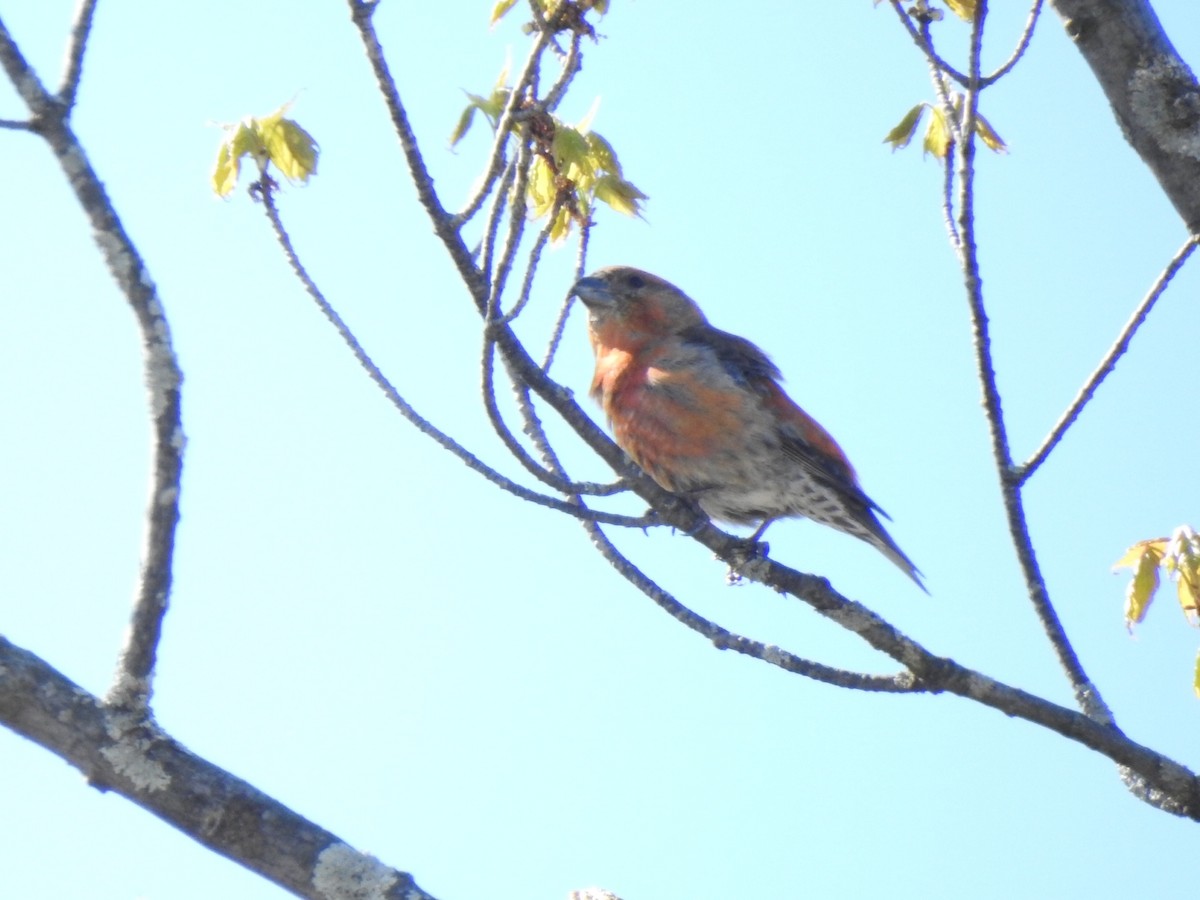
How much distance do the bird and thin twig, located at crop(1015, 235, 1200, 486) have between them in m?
2.02

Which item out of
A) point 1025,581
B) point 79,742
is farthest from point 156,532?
point 1025,581

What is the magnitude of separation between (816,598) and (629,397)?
212 centimetres

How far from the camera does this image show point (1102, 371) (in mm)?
3934

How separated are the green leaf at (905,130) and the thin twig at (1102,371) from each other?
102cm

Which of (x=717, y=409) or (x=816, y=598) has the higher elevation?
(x=717, y=409)

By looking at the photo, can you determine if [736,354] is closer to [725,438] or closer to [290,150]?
[725,438]

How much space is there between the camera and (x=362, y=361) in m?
3.80

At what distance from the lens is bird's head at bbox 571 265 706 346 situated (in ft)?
21.5

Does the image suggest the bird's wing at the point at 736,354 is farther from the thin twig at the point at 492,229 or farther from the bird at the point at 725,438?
the thin twig at the point at 492,229

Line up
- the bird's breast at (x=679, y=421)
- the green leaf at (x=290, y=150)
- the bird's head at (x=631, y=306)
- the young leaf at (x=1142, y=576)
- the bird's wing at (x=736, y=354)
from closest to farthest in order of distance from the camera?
1. the green leaf at (x=290, y=150)
2. the young leaf at (x=1142, y=576)
3. the bird's breast at (x=679, y=421)
4. the bird's wing at (x=736, y=354)
5. the bird's head at (x=631, y=306)

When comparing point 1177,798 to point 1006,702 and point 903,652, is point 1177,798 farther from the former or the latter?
point 903,652

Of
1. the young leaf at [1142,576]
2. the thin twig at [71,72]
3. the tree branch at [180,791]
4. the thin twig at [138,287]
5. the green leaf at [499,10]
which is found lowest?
the tree branch at [180,791]

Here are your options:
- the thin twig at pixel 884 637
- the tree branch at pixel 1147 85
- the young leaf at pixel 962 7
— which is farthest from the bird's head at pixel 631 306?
the tree branch at pixel 1147 85

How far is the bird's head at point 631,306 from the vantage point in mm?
6547
